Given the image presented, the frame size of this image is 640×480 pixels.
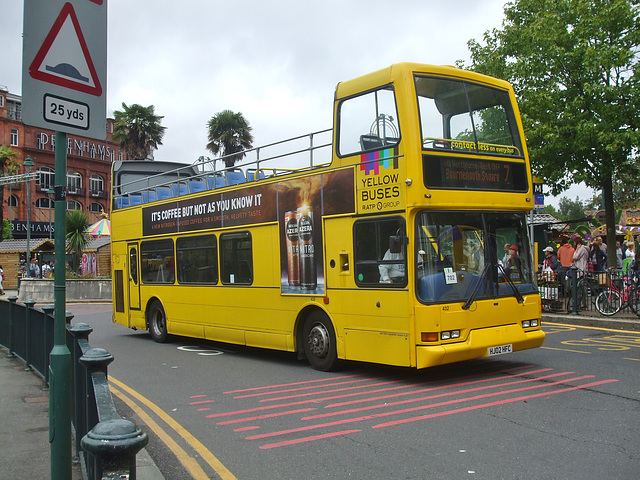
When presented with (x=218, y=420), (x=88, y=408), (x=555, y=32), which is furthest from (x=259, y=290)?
(x=555, y=32)

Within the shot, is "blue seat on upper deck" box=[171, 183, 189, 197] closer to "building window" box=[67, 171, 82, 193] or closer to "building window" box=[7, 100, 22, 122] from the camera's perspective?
"building window" box=[7, 100, 22, 122]

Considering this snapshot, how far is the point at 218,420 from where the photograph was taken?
6.86 m

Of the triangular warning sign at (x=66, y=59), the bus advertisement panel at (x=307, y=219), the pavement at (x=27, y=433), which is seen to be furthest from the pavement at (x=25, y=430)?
the bus advertisement panel at (x=307, y=219)

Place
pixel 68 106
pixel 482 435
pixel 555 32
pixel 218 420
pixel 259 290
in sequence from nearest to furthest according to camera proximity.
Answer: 1. pixel 68 106
2. pixel 482 435
3. pixel 218 420
4. pixel 259 290
5. pixel 555 32

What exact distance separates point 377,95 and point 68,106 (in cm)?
533

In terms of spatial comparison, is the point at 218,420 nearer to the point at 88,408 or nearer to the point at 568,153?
the point at 88,408

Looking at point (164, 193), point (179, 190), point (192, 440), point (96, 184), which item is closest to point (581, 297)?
point (179, 190)

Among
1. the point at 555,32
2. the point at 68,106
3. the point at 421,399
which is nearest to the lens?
the point at 68,106

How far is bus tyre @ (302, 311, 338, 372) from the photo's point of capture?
930cm

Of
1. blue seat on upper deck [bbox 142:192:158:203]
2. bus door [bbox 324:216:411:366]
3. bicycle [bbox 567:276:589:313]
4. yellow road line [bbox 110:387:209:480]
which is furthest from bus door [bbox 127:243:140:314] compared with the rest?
bicycle [bbox 567:276:589:313]

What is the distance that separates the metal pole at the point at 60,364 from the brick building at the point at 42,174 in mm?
61534

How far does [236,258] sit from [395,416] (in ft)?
18.5

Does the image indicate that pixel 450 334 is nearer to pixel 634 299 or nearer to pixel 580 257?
pixel 634 299

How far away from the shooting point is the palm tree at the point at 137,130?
50594 mm
